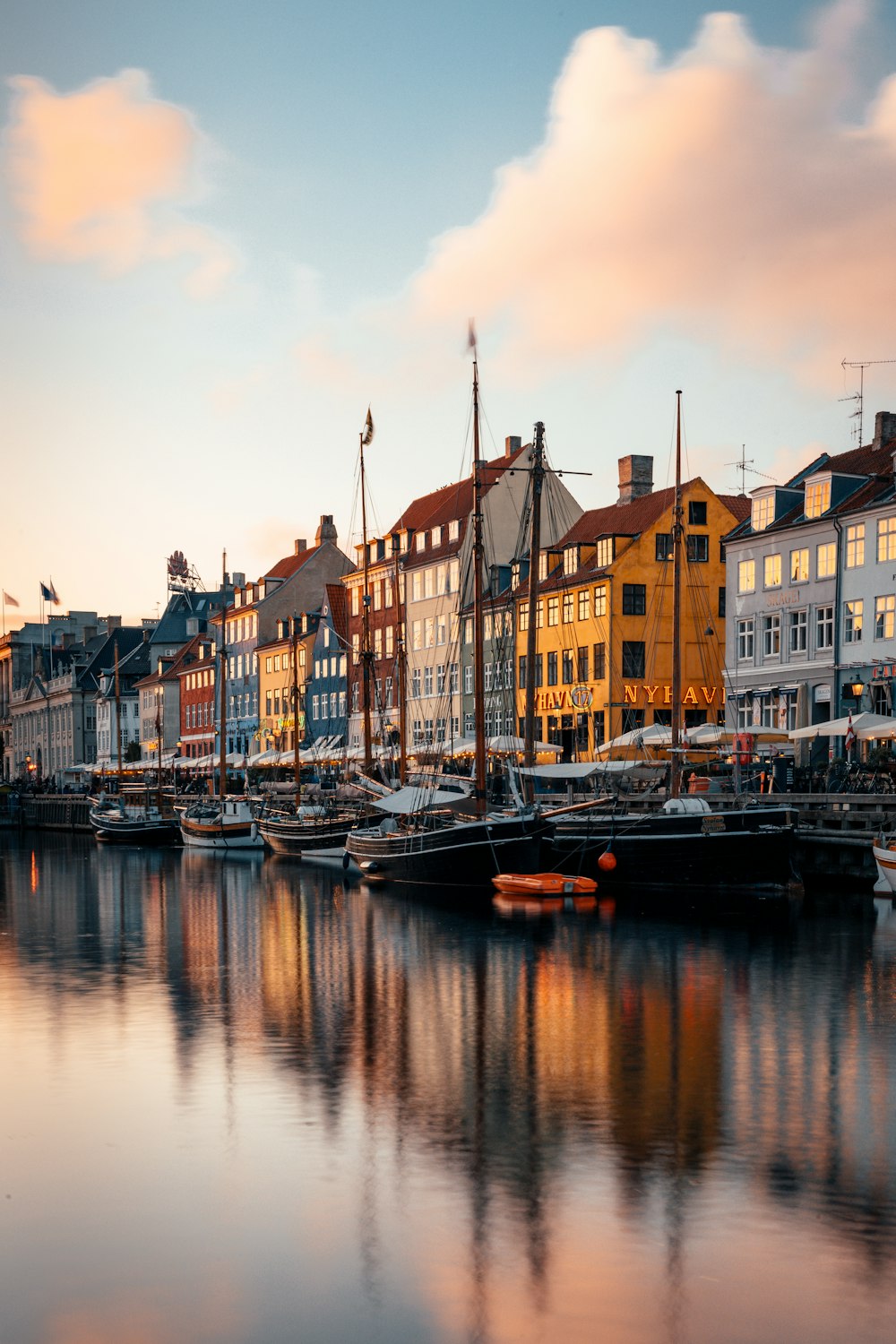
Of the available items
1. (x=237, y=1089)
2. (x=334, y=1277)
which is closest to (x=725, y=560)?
(x=237, y=1089)

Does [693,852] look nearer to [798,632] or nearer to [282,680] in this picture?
[798,632]

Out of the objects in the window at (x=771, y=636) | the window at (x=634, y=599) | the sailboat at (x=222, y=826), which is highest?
the window at (x=634, y=599)

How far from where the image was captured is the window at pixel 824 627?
218 ft

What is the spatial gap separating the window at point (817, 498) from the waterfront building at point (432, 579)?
80.0 ft

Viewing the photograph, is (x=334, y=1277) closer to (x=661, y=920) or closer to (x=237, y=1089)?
(x=237, y=1089)

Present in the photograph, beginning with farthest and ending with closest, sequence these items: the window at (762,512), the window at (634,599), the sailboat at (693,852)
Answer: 1. the window at (634,599)
2. the window at (762,512)
3. the sailboat at (693,852)

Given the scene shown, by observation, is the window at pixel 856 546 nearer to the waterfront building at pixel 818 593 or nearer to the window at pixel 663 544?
the waterfront building at pixel 818 593

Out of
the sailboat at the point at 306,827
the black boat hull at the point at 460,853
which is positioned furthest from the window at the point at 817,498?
the black boat hull at the point at 460,853

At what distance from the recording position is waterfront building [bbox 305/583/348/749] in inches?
4579

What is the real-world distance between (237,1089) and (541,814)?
29253 mm

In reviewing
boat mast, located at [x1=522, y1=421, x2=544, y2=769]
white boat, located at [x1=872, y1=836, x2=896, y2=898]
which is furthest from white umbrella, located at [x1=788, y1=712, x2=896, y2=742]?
boat mast, located at [x1=522, y1=421, x2=544, y2=769]

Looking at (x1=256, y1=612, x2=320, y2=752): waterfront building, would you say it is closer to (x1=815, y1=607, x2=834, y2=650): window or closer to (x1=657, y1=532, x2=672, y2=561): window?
(x1=657, y1=532, x2=672, y2=561): window

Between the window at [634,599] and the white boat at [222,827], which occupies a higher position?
the window at [634,599]

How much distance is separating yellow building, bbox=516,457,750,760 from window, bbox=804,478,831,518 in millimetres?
9914
